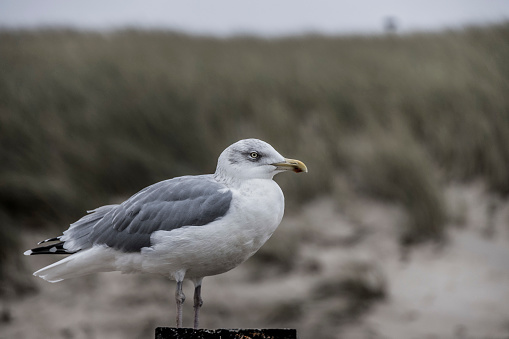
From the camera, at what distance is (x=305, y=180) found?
6832 millimetres

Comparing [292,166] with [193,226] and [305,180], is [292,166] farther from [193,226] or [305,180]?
[305,180]

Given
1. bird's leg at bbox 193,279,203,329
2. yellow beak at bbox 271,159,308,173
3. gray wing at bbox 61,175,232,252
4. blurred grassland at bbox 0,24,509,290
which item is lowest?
bird's leg at bbox 193,279,203,329

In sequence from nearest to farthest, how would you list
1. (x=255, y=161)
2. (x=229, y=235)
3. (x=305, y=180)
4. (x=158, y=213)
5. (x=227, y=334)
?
(x=227, y=334)
(x=229, y=235)
(x=255, y=161)
(x=158, y=213)
(x=305, y=180)

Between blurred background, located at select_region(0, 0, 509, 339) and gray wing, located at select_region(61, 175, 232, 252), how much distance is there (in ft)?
9.61

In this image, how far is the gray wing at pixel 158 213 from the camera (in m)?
2.74

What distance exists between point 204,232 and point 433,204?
157 inches

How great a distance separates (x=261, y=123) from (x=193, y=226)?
15.9 ft

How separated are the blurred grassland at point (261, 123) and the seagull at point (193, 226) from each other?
144 inches

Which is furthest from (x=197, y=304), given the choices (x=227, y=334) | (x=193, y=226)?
(x=227, y=334)

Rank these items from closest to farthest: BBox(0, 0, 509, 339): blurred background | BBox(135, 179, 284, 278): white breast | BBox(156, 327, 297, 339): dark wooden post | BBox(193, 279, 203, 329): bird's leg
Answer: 1. BBox(156, 327, 297, 339): dark wooden post
2. BBox(135, 179, 284, 278): white breast
3. BBox(193, 279, 203, 329): bird's leg
4. BBox(0, 0, 509, 339): blurred background

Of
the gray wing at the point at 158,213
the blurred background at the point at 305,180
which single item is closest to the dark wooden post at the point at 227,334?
the gray wing at the point at 158,213

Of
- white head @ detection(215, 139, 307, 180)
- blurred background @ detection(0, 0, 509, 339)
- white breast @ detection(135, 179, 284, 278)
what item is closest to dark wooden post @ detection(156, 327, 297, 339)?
white breast @ detection(135, 179, 284, 278)

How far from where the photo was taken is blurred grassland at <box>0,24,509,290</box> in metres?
6.61

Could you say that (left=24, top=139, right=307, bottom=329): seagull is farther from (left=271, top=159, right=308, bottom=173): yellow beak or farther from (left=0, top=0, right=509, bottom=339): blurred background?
(left=0, top=0, right=509, bottom=339): blurred background
